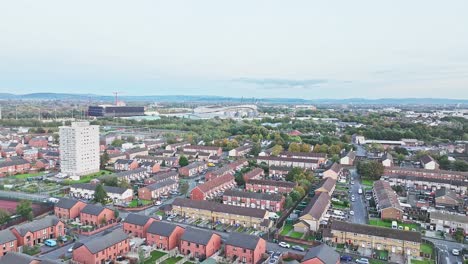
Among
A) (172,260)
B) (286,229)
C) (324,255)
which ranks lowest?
(172,260)

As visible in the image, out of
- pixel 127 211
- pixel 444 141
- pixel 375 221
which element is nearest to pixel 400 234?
pixel 375 221

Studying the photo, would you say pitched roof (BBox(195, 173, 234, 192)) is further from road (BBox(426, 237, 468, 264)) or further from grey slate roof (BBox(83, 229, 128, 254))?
road (BBox(426, 237, 468, 264))

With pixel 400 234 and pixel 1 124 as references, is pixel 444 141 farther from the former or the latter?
pixel 1 124

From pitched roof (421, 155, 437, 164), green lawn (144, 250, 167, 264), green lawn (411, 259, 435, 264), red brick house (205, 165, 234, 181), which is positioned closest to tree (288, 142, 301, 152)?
red brick house (205, 165, 234, 181)

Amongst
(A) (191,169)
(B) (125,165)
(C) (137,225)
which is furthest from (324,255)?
(B) (125,165)

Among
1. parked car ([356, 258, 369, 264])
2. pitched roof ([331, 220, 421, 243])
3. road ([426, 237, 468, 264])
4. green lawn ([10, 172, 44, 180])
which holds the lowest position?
green lawn ([10, 172, 44, 180])

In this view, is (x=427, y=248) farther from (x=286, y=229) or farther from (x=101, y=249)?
(x=101, y=249)
